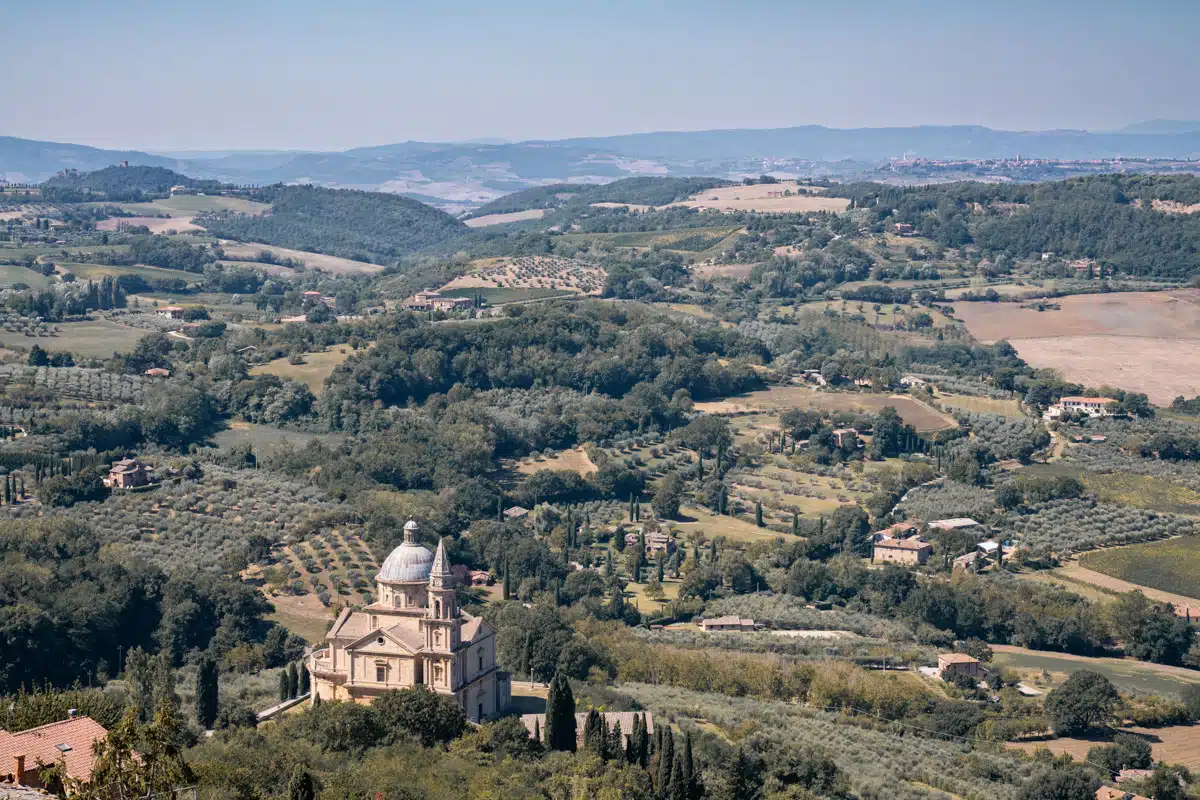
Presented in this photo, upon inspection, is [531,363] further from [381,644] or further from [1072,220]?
[1072,220]

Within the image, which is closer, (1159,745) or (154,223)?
(1159,745)

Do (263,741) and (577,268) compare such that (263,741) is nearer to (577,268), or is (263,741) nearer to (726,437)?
(726,437)

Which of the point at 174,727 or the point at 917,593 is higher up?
the point at 174,727

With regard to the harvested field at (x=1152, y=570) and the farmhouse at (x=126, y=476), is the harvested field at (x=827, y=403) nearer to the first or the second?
the harvested field at (x=1152, y=570)

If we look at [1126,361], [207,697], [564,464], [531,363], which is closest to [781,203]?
[1126,361]

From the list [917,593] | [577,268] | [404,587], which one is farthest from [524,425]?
[577,268]
